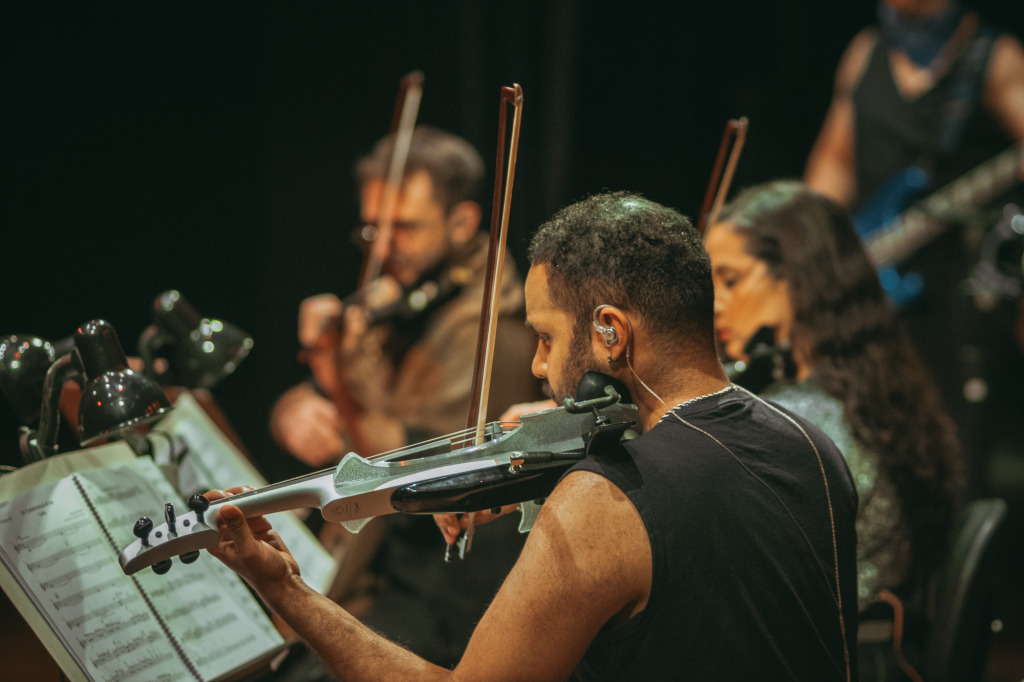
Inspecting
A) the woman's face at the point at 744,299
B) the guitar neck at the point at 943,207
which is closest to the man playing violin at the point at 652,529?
the woman's face at the point at 744,299

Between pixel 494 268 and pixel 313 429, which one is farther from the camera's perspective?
pixel 313 429

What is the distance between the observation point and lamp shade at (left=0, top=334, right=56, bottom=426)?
1298mm

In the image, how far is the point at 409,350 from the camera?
288cm

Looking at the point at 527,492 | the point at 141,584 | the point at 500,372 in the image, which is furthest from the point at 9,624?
the point at 500,372

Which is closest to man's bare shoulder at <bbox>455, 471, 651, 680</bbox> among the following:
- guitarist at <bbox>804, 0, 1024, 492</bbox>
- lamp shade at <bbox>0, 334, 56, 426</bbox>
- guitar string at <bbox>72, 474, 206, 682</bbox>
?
guitar string at <bbox>72, 474, 206, 682</bbox>

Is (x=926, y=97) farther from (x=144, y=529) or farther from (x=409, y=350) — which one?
(x=144, y=529)

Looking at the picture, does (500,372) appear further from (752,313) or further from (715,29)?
(715,29)

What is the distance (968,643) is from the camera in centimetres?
165

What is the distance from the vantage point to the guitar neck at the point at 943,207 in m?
3.21

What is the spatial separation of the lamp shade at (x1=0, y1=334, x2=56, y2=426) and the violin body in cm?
43

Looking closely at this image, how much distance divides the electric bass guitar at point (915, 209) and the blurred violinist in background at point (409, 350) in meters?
1.75

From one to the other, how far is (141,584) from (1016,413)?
3589 mm

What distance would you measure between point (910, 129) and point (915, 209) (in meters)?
0.39

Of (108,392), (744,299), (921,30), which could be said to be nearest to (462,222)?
(744,299)
